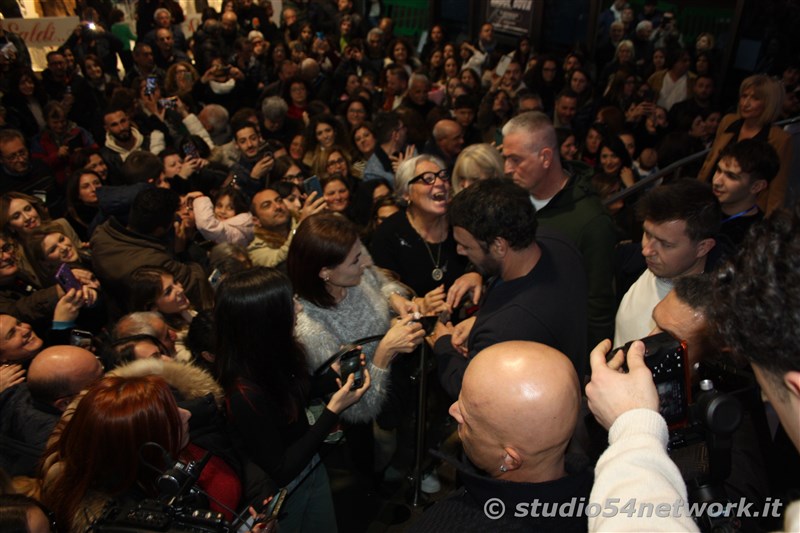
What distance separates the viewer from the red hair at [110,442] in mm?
1519

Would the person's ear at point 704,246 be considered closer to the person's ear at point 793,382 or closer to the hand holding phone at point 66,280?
the person's ear at point 793,382

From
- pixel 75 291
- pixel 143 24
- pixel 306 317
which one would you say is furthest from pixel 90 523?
pixel 143 24

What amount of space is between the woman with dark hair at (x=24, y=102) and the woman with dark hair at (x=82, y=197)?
2446 millimetres

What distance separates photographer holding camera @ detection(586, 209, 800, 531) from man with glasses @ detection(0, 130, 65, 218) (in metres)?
4.76

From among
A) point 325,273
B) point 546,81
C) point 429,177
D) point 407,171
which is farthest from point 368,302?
point 546,81

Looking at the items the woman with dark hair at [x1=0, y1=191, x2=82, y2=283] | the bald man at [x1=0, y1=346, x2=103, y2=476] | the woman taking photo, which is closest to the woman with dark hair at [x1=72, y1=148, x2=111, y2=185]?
the woman with dark hair at [x1=0, y1=191, x2=82, y2=283]

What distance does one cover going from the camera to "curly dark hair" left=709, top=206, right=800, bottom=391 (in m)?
0.91

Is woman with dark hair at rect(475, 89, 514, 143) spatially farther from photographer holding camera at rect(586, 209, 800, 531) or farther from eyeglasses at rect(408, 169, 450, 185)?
photographer holding camera at rect(586, 209, 800, 531)

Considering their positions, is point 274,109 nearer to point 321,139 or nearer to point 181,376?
point 321,139

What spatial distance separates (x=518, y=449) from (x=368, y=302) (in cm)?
144

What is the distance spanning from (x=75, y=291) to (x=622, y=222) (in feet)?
12.9

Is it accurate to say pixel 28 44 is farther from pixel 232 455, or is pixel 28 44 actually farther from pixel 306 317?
pixel 232 455

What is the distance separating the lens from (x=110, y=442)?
1.52 metres

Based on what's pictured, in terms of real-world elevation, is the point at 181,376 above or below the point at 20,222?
above
